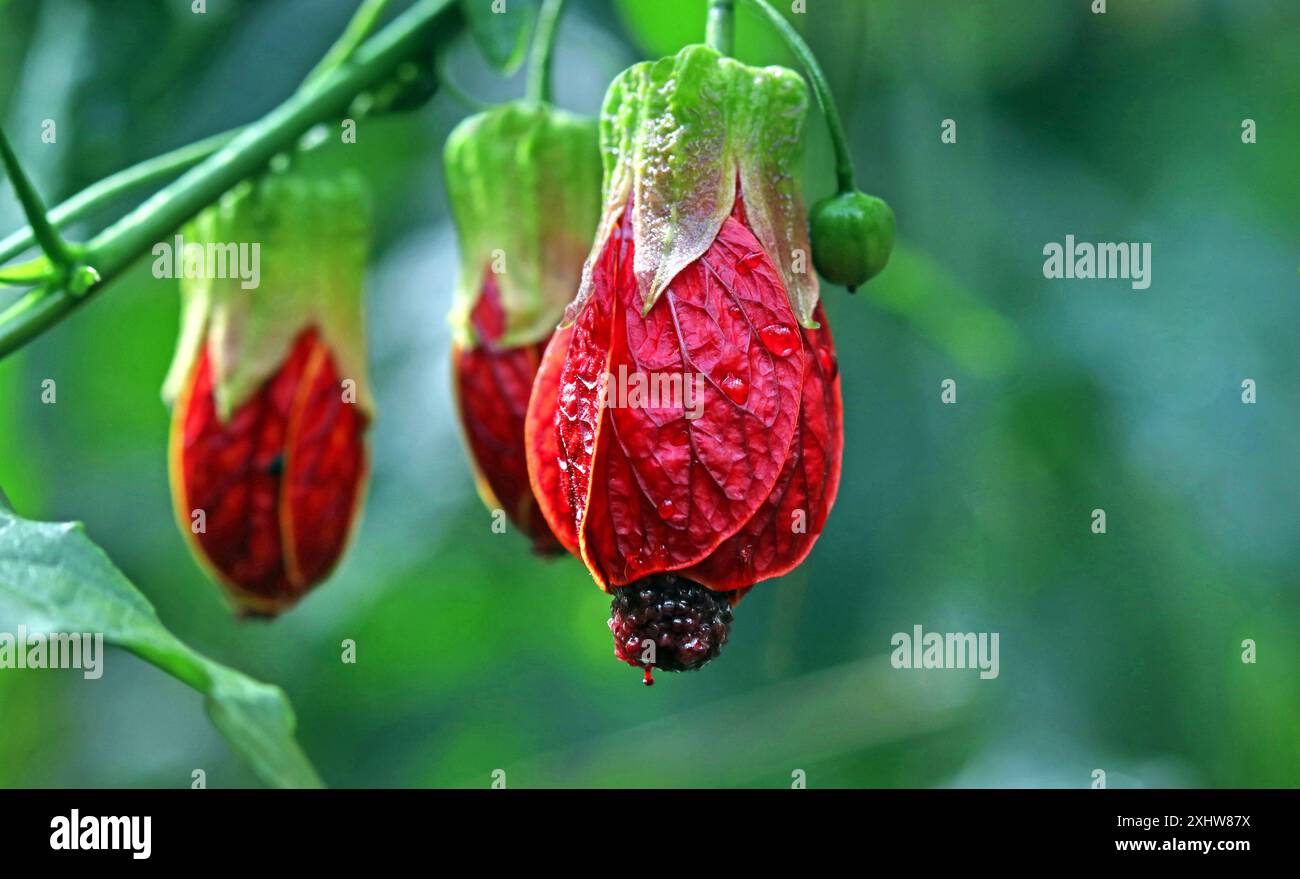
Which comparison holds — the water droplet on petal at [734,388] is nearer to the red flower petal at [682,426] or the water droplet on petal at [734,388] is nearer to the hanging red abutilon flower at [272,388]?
the red flower petal at [682,426]

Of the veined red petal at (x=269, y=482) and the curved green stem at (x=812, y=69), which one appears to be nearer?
the curved green stem at (x=812, y=69)

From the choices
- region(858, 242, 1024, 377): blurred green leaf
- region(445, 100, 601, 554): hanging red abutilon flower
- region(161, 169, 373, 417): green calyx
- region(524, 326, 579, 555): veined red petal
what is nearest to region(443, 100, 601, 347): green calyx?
region(445, 100, 601, 554): hanging red abutilon flower

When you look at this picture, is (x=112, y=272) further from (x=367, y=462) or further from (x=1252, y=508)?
(x=1252, y=508)

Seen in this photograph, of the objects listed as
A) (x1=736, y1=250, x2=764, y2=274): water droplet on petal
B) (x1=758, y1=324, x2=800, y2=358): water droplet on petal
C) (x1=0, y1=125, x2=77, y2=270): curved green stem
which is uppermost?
(x1=0, y1=125, x2=77, y2=270): curved green stem

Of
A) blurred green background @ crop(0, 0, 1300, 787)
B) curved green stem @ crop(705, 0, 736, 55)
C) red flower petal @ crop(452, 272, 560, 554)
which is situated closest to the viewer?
curved green stem @ crop(705, 0, 736, 55)

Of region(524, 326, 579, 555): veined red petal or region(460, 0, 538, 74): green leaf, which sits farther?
region(460, 0, 538, 74): green leaf

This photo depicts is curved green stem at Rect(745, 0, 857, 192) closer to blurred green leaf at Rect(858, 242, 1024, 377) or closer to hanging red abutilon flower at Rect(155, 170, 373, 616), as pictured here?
hanging red abutilon flower at Rect(155, 170, 373, 616)

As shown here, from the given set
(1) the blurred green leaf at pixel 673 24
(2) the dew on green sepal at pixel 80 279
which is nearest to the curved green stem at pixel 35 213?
(2) the dew on green sepal at pixel 80 279
